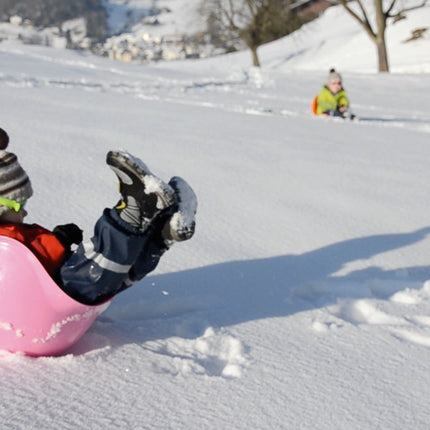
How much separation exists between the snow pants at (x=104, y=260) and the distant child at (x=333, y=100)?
598 cm

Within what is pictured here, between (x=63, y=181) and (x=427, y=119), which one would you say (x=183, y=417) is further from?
(x=427, y=119)

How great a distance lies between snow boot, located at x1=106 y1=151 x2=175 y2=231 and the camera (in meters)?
1.50

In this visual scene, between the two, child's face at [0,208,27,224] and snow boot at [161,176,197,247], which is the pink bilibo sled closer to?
child's face at [0,208,27,224]

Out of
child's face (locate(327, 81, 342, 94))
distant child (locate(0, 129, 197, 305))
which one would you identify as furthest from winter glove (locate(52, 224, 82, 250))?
child's face (locate(327, 81, 342, 94))

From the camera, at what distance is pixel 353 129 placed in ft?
19.8

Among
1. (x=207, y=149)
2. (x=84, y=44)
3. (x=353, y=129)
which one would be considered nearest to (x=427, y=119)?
(x=353, y=129)

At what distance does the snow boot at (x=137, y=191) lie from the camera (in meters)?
1.50

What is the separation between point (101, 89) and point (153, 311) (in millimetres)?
5812

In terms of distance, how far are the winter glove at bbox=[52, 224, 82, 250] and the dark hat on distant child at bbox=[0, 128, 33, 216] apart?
0.13 meters

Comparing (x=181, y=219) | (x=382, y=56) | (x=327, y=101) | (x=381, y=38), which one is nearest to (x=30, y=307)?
(x=181, y=219)

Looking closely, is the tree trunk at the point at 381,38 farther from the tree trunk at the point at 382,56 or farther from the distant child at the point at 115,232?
the distant child at the point at 115,232

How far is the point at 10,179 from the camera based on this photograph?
161cm

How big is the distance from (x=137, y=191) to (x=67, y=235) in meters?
0.30

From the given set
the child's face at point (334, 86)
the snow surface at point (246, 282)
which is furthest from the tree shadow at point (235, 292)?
the child's face at point (334, 86)
